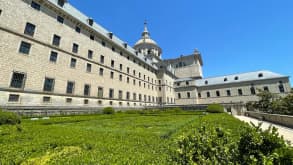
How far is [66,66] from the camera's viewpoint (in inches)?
862

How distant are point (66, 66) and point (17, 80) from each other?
6603 millimetres

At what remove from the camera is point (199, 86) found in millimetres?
52062

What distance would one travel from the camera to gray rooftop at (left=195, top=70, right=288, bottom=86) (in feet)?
142

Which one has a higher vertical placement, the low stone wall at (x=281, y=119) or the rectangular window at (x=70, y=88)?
the rectangular window at (x=70, y=88)

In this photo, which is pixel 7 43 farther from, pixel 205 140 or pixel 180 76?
pixel 180 76

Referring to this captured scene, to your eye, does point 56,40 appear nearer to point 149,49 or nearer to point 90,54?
point 90,54

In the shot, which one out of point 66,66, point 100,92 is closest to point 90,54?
point 66,66

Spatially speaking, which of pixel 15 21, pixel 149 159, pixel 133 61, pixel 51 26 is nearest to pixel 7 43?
pixel 15 21

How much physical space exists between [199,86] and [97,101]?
40274 millimetres

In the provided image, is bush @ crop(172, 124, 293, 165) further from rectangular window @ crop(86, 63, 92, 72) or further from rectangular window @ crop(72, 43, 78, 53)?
rectangular window @ crop(86, 63, 92, 72)

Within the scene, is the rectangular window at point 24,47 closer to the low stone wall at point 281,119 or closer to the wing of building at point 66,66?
the wing of building at point 66,66

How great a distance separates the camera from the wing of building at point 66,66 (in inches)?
638

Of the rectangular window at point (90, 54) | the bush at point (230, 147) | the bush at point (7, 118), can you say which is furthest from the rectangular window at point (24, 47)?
the bush at point (230, 147)

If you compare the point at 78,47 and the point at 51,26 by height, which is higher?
the point at 51,26
